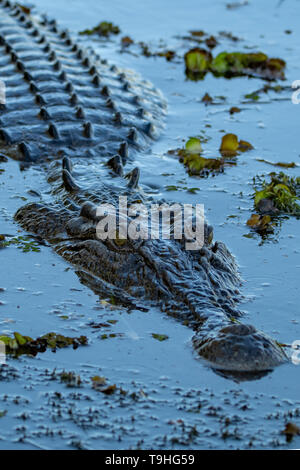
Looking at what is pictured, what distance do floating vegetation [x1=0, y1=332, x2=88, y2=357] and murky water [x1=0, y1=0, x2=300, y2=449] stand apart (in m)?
0.08

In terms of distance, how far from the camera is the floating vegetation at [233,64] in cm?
1260

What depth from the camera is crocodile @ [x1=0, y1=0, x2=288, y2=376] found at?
5301 mm

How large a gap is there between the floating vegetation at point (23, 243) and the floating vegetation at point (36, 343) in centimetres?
160

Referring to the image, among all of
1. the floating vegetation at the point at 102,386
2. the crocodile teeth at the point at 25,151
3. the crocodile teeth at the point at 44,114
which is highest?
the crocodile teeth at the point at 44,114

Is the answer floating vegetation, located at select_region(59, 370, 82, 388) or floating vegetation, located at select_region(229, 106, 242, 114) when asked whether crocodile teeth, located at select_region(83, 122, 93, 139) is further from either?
floating vegetation, located at select_region(59, 370, 82, 388)

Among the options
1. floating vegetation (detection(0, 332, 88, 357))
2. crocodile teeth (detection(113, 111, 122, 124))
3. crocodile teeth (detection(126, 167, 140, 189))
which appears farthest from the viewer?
crocodile teeth (detection(113, 111, 122, 124))

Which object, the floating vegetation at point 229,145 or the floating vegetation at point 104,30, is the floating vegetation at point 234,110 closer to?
the floating vegetation at point 229,145

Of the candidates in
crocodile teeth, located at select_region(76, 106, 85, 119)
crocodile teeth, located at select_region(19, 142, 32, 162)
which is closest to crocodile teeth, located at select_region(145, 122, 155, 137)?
crocodile teeth, located at select_region(76, 106, 85, 119)

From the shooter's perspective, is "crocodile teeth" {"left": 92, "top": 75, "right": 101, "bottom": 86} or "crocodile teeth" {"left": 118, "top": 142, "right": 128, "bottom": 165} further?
"crocodile teeth" {"left": 92, "top": 75, "right": 101, "bottom": 86}

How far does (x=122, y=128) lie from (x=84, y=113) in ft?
1.64

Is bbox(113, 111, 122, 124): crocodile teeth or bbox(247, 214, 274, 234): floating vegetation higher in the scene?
bbox(113, 111, 122, 124): crocodile teeth

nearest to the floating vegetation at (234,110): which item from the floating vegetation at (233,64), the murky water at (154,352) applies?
the murky water at (154,352)

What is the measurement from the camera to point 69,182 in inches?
282

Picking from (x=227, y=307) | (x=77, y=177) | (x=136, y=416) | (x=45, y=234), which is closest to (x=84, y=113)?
(x=77, y=177)
